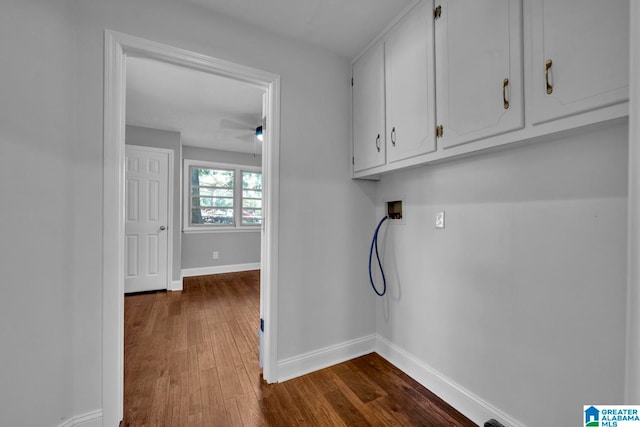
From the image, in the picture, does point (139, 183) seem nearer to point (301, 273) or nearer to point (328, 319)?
point (301, 273)

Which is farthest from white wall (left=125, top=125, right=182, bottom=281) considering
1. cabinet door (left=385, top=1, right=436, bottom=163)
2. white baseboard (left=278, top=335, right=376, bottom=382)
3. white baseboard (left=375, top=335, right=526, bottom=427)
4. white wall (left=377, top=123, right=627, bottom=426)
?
white wall (left=377, top=123, right=627, bottom=426)

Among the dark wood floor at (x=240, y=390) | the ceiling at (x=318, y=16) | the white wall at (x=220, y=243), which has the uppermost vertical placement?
the ceiling at (x=318, y=16)

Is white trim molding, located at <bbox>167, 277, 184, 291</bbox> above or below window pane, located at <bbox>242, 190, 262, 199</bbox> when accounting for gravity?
below

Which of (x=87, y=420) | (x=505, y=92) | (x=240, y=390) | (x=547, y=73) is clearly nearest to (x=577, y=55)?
(x=547, y=73)

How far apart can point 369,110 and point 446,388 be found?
77.2 inches

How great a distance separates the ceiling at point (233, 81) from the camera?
1.65m

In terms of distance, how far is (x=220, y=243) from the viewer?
5.15 metres

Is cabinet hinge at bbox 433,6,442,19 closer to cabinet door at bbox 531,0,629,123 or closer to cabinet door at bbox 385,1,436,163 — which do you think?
cabinet door at bbox 385,1,436,163

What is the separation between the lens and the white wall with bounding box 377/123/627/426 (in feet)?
3.41

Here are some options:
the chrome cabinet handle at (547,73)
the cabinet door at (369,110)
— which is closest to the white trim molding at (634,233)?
the chrome cabinet handle at (547,73)

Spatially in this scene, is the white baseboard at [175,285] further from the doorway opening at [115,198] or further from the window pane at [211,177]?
the doorway opening at [115,198]

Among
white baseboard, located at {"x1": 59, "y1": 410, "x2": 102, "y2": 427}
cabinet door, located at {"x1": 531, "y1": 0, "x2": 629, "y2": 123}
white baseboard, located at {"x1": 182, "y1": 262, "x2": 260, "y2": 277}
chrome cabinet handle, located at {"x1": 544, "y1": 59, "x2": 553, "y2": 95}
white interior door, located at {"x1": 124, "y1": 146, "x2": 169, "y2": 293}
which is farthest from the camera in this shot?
white baseboard, located at {"x1": 182, "y1": 262, "x2": 260, "y2": 277}

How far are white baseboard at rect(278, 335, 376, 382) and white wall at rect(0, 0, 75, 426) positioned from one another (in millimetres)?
1177

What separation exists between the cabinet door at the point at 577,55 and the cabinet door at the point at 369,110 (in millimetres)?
913
